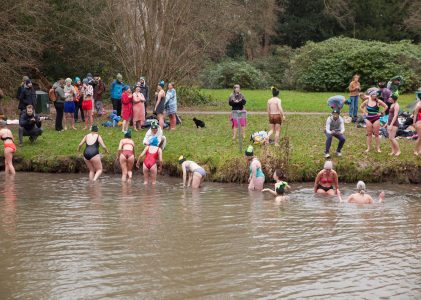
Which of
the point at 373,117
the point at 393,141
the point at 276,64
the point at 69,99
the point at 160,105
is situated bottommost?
the point at 393,141

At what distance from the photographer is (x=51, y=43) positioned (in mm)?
30172

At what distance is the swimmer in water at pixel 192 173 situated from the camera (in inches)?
688

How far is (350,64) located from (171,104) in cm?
1742

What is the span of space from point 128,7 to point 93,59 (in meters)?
3.90

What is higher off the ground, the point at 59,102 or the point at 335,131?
the point at 59,102

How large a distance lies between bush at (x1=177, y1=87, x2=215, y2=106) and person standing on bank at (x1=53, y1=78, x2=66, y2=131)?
8401 millimetres

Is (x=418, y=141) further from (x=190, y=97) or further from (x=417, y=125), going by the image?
(x=190, y=97)

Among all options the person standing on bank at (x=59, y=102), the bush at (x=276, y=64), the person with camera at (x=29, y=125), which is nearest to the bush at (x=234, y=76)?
the bush at (x=276, y=64)

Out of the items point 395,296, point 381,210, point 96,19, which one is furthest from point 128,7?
point 395,296

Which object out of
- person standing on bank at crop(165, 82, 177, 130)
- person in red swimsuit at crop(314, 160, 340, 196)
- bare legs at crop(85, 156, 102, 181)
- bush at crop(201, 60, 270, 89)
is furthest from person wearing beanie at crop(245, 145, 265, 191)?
Answer: bush at crop(201, 60, 270, 89)

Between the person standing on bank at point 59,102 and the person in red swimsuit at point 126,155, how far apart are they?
16.5 ft

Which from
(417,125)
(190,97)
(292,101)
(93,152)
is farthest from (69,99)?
(292,101)

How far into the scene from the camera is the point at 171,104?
23.3 metres

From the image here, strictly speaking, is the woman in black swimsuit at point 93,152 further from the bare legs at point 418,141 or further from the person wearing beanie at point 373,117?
the bare legs at point 418,141
